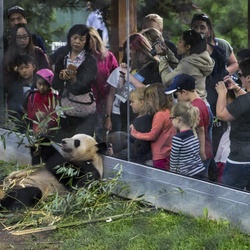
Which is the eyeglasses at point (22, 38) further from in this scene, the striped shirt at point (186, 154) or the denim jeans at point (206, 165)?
the denim jeans at point (206, 165)

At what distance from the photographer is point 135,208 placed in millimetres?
6051

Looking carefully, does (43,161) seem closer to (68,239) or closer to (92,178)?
(92,178)

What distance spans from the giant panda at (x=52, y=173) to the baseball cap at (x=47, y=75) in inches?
26.1

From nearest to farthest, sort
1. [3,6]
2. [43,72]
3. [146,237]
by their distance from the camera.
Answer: [146,237] → [43,72] → [3,6]

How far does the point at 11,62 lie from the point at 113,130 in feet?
6.87

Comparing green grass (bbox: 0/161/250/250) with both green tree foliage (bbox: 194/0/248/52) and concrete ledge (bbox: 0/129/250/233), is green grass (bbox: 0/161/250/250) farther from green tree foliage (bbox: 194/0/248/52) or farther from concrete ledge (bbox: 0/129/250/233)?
green tree foliage (bbox: 194/0/248/52)

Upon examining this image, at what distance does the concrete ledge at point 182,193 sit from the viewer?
5414mm

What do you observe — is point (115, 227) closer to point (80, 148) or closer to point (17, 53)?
point (80, 148)

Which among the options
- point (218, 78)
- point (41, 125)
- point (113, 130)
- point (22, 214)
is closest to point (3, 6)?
point (41, 125)

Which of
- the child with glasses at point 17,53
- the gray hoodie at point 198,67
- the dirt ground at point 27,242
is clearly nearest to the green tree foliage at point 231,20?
the gray hoodie at point 198,67

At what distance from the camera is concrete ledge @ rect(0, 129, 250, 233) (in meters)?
5.41

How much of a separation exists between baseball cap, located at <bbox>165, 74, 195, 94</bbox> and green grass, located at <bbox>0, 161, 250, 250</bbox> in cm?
98

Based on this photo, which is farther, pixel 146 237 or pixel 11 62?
pixel 11 62

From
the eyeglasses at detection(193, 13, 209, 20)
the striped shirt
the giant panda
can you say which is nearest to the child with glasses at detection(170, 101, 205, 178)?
the striped shirt
